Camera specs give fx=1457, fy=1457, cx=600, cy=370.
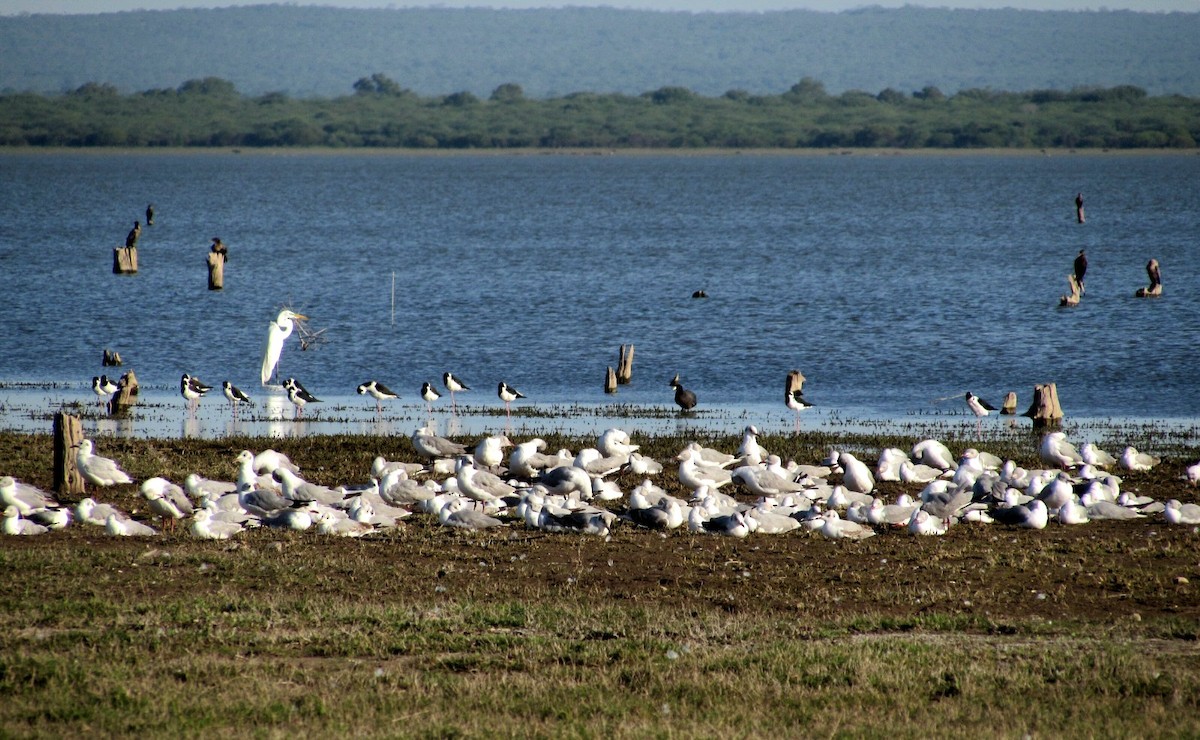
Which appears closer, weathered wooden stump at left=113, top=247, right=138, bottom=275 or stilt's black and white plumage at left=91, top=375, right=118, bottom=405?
stilt's black and white plumage at left=91, top=375, right=118, bottom=405

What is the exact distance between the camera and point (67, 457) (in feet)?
56.2

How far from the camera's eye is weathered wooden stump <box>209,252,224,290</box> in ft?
187

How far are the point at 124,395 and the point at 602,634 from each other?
1919 centimetres

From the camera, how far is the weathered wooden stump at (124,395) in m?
27.5

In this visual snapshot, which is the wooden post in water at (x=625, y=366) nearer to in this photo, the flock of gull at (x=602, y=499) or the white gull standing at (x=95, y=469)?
the flock of gull at (x=602, y=499)

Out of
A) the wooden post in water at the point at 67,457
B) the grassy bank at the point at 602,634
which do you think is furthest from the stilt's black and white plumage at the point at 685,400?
the wooden post in water at the point at 67,457

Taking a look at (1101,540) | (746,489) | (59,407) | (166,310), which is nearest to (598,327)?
(166,310)

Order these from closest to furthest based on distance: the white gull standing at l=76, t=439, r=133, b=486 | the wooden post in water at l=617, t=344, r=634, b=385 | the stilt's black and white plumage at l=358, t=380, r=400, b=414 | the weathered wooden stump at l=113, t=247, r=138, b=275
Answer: the white gull standing at l=76, t=439, r=133, b=486, the stilt's black and white plumage at l=358, t=380, r=400, b=414, the wooden post in water at l=617, t=344, r=634, b=385, the weathered wooden stump at l=113, t=247, r=138, b=275

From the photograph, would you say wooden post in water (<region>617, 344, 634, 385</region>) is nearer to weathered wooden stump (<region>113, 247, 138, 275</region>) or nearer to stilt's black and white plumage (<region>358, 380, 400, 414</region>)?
stilt's black and white plumage (<region>358, 380, 400, 414</region>)

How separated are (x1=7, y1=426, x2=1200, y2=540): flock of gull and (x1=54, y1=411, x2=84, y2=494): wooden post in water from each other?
12 cm

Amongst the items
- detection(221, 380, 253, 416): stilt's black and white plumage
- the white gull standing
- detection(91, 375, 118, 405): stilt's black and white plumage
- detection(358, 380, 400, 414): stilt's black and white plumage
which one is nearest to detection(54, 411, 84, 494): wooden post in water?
the white gull standing

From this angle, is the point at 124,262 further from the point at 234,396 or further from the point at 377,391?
the point at 377,391

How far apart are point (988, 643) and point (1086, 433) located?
1638 cm

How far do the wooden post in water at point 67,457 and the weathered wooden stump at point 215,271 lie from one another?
4091 cm
